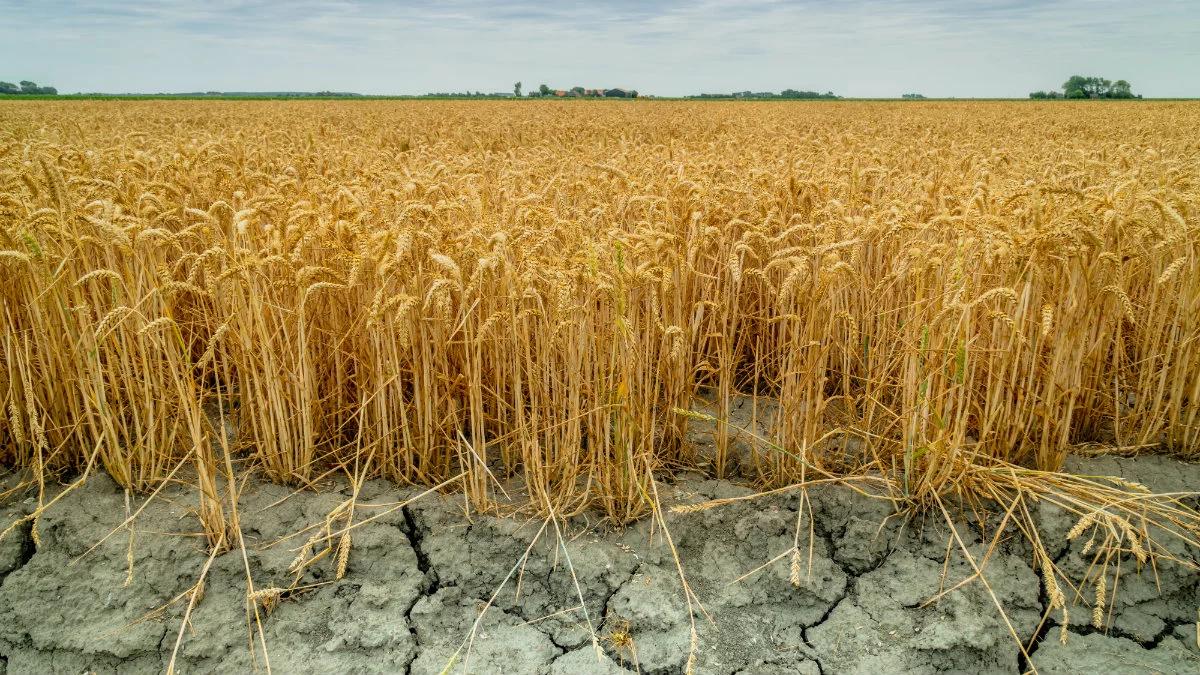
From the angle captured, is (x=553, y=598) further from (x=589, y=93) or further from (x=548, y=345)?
(x=589, y=93)

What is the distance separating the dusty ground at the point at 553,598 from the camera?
203 centimetres

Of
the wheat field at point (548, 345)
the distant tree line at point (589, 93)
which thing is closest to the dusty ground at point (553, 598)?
the wheat field at point (548, 345)

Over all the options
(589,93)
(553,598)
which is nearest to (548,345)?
(553,598)

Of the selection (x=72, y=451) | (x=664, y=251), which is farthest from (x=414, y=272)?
(x=72, y=451)

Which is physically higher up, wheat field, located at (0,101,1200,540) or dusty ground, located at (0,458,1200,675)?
wheat field, located at (0,101,1200,540)

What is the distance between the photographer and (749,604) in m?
2.20

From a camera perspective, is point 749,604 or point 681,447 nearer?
point 749,604

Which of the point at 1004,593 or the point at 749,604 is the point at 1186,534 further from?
the point at 749,604

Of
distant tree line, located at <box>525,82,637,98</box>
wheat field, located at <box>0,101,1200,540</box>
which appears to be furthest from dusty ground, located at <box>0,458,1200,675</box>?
distant tree line, located at <box>525,82,637,98</box>

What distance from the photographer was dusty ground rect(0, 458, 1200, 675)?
6.67ft

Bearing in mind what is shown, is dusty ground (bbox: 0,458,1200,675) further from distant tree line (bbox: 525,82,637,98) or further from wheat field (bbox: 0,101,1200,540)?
distant tree line (bbox: 525,82,637,98)

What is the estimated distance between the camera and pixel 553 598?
221 cm

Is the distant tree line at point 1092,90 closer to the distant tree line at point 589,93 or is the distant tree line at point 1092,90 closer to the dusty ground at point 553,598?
the distant tree line at point 589,93

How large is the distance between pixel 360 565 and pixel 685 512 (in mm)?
1079
